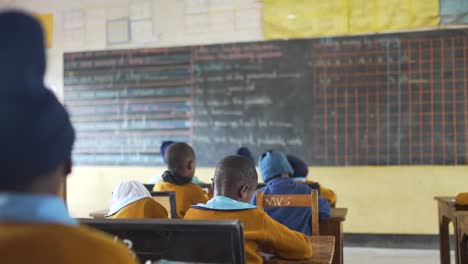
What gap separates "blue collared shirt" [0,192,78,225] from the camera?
62 centimetres

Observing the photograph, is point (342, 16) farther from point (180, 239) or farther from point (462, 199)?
point (180, 239)

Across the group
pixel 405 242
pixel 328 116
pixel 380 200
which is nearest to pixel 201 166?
pixel 328 116

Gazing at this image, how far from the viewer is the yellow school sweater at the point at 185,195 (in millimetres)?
3104

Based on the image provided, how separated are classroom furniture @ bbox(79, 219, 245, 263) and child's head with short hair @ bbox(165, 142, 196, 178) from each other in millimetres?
2014

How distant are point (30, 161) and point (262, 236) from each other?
3.74 feet

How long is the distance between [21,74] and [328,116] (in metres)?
4.47

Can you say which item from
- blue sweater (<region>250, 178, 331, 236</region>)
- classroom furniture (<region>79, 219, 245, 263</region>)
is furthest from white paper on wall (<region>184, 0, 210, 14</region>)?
classroom furniture (<region>79, 219, 245, 263</region>)

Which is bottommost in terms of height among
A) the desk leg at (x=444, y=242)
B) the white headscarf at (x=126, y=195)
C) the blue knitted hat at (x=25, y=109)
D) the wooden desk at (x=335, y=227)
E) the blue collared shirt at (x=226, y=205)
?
the desk leg at (x=444, y=242)

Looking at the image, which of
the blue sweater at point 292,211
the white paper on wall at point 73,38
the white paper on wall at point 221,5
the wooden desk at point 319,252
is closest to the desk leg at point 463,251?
the blue sweater at point 292,211

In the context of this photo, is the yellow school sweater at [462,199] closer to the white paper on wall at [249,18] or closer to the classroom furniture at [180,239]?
the classroom furniture at [180,239]

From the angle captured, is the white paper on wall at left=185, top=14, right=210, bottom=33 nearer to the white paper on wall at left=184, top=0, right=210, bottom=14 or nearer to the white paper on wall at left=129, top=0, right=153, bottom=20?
the white paper on wall at left=184, top=0, right=210, bottom=14

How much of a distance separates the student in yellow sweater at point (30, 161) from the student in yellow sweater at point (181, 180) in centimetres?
239

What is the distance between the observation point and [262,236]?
1.65 meters

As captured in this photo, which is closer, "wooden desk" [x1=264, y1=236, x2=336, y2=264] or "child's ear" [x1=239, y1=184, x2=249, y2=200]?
"wooden desk" [x1=264, y1=236, x2=336, y2=264]
